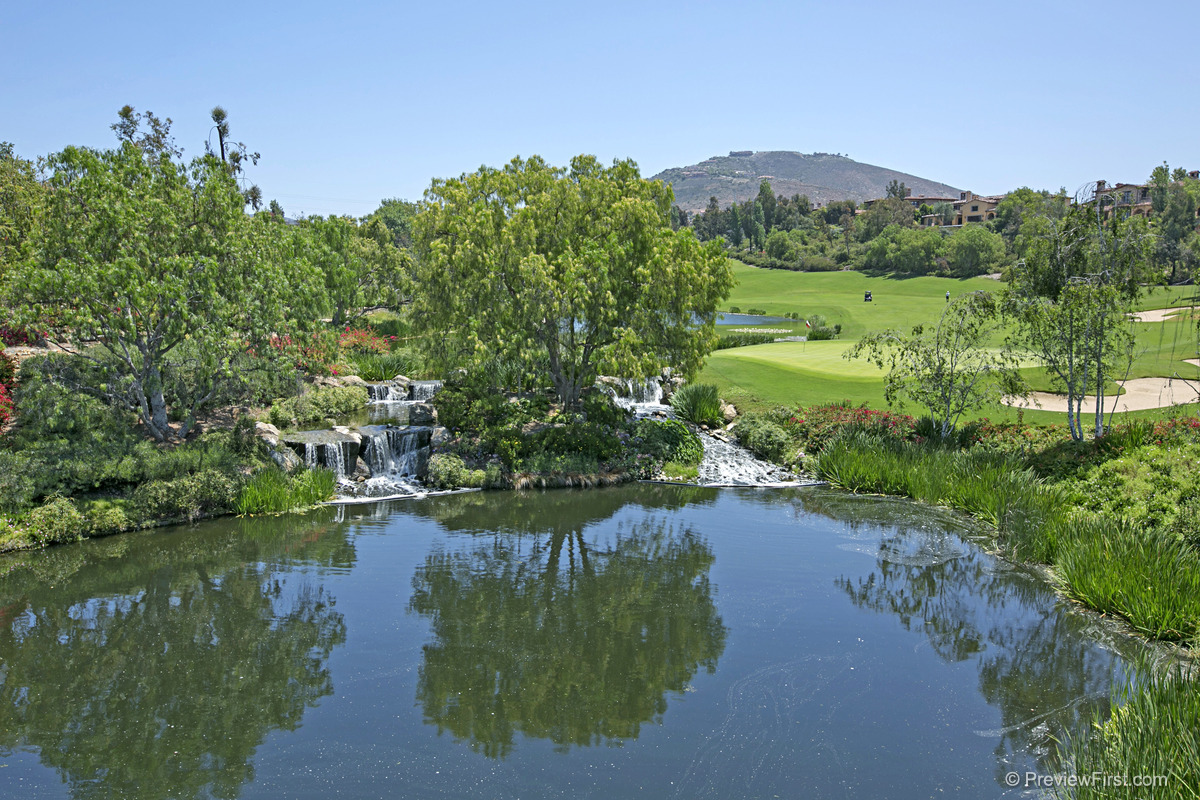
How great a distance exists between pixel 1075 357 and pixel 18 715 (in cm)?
2219

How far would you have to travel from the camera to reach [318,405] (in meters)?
27.0

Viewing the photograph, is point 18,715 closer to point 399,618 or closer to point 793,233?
point 399,618

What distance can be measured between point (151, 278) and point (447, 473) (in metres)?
8.64

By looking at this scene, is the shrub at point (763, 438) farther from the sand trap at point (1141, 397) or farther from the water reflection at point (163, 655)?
the water reflection at point (163, 655)

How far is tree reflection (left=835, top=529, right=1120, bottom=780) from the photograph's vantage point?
1009 centimetres

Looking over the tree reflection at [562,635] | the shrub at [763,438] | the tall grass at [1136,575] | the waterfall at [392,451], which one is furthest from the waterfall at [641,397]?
the tall grass at [1136,575]

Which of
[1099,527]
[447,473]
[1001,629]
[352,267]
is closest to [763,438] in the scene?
[447,473]

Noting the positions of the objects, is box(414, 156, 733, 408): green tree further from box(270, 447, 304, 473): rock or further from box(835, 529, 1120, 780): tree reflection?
box(835, 529, 1120, 780): tree reflection

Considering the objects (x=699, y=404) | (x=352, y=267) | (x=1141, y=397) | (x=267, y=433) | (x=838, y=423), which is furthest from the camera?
(x=352, y=267)

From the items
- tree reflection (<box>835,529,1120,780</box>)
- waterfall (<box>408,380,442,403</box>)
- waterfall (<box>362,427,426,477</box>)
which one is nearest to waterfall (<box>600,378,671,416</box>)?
waterfall (<box>408,380,442,403</box>)

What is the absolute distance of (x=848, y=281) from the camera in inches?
3698

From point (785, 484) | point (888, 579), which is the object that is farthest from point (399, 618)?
point (785, 484)

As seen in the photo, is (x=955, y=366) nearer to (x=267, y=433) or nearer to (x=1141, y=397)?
(x=1141, y=397)

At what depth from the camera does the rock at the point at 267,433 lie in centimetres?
2138
